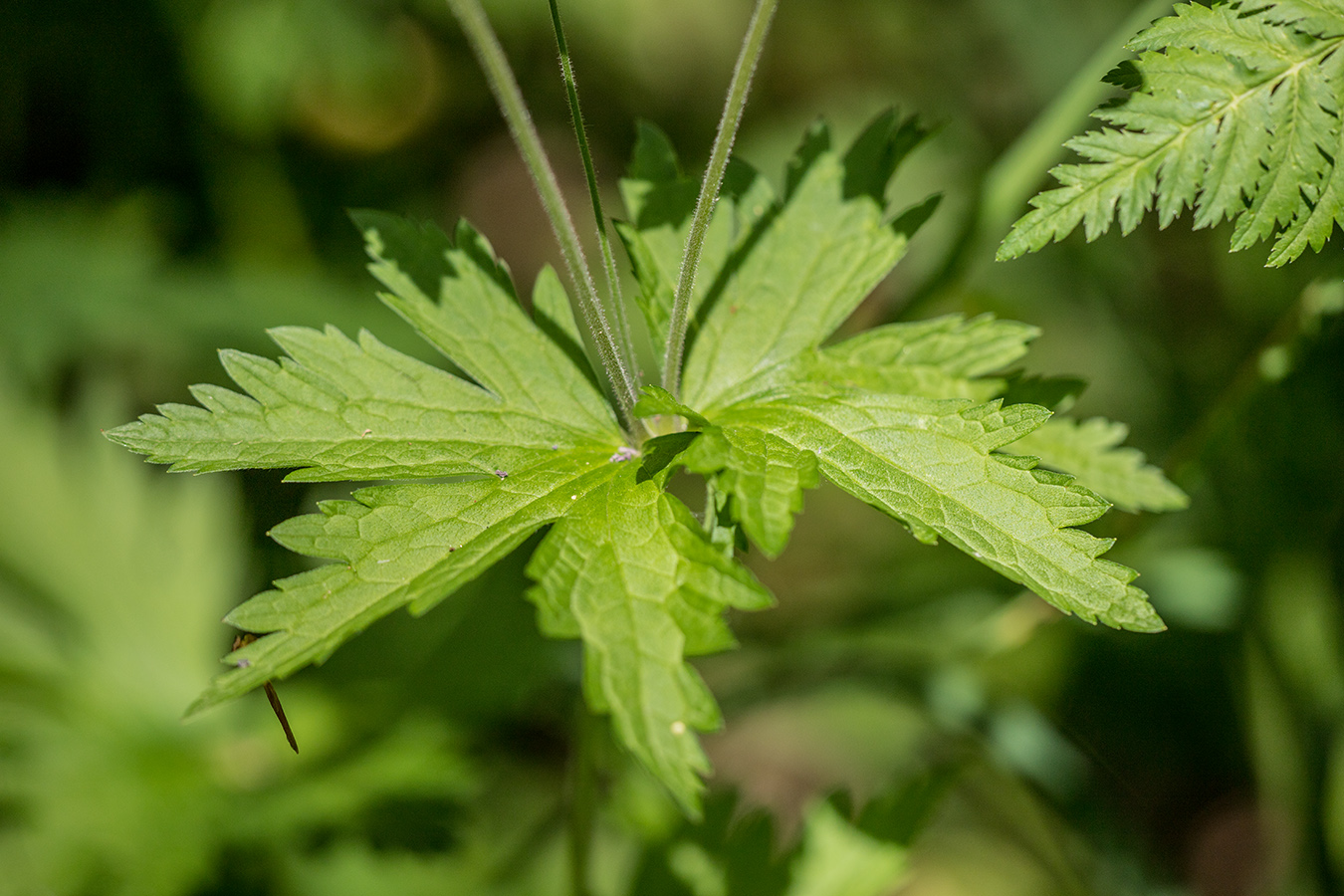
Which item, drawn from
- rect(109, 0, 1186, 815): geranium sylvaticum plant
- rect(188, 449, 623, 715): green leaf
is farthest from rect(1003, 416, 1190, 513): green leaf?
rect(188, 449, 623, 715): green leaf

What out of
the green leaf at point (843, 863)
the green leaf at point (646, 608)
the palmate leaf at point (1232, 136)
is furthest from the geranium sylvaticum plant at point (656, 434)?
the green leaf at point (843, 863)

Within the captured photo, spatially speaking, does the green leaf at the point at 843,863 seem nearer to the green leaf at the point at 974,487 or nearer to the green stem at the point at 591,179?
the green leaf at the point at 974,487

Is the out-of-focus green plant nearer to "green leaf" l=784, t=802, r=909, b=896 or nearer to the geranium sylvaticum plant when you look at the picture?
"green leaf" l=784, t=802, r=909, b=896

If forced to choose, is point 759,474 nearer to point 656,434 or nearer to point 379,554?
point 656,434

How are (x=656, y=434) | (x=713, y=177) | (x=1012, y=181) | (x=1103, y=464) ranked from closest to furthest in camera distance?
(x=713, y=177)
(x=656, y=434)
(x=1103, y=464)
(x=1012, y=181)

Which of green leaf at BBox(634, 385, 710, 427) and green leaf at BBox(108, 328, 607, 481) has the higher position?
green leaf at BBox(108, 328, 607, 481)

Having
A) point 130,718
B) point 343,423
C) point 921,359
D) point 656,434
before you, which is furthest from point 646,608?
point 130,718

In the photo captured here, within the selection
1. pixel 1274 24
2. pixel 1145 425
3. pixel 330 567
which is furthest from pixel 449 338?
pixel 1145 425
